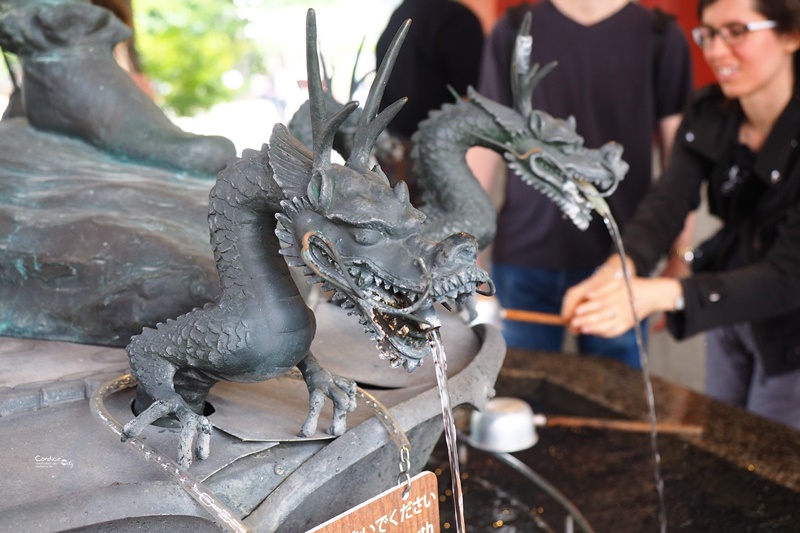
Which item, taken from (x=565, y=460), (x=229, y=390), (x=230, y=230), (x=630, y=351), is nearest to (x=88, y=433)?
(x=229, y=390)

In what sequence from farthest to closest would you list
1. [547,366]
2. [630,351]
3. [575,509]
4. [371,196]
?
[630,351] → [547,366] → [575,509] → [371,196]

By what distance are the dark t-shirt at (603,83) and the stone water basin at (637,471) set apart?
571 mm

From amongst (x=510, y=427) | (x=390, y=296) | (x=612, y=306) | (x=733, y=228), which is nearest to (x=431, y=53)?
(x=733, y=228)

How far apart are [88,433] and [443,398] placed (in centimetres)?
46

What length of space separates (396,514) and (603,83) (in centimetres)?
189

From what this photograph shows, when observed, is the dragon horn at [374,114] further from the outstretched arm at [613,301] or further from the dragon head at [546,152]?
the outstretched arm at [613,301]

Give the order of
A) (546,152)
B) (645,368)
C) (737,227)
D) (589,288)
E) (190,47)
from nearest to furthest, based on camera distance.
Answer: (546,152)
(645,368)
(589,288)
(737,227)
(190,47)

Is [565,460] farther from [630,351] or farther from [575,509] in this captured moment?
[630,351]

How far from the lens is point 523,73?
1.56m

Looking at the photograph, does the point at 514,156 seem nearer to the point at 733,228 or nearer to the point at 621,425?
the point at 621,425

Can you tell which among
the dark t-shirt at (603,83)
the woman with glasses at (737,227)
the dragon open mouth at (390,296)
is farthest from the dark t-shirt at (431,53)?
Result: the dragon open mouth at (390,296)

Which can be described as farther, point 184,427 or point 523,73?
point 523,73

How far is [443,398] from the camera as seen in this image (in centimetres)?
112

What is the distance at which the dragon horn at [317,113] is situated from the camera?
90 cm
